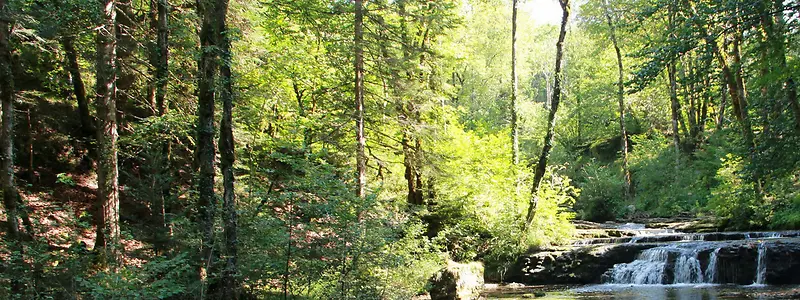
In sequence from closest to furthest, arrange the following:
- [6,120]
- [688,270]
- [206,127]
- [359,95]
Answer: [6,120], [206,127], [359,95], [688,270]

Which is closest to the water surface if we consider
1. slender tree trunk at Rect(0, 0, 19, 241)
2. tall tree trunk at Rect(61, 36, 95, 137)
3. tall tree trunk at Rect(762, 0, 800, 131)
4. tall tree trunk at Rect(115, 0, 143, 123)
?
tall tree trunk at Rect(762, 0, 800, 131)

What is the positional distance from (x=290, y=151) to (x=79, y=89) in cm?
583

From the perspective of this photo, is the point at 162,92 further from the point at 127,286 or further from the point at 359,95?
the point at 127,286

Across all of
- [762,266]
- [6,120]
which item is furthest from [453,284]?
[6,120]

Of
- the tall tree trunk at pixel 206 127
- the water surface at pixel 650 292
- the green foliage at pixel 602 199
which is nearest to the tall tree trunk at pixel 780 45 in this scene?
the water surface at pixel 650 292

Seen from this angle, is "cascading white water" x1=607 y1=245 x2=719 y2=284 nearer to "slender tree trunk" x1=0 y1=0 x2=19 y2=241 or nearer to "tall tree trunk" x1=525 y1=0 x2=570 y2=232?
"tall tree trunk" x1=525 y1=0 x2=570 y2=232

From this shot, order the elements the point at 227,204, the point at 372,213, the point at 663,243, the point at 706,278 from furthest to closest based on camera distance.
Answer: the point at 663,243
the point at 706,278
the point at 372,213
the point at 227,204

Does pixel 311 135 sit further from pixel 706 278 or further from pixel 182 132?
pixel 706 278

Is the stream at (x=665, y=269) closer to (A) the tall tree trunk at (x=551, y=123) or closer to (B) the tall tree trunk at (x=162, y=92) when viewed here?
(A) the tall tree trunk at (x=551, y=123)

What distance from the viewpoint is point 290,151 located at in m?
10.1

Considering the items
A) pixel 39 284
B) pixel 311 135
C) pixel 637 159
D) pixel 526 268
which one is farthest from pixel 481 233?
pixel 637 159

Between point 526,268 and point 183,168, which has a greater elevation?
point 183,168

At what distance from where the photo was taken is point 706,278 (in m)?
13.4

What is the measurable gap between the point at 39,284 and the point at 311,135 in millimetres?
6687
